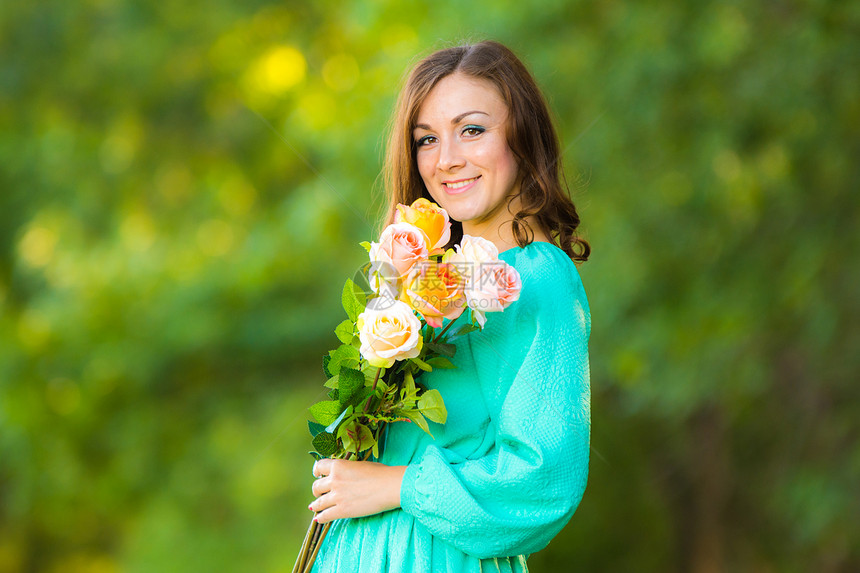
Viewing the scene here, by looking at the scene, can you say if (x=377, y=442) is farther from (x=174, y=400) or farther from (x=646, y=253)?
(x=174, y=400)

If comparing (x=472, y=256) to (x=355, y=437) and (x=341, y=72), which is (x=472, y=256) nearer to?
(x=355, y=437)

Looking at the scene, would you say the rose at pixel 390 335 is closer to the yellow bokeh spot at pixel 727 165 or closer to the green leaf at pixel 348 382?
the green leaf at pixel 348 382

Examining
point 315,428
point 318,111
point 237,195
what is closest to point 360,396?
point 315,428

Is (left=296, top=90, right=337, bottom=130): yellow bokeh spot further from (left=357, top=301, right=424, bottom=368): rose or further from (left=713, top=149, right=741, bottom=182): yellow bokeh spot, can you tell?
(left=357, top=301, right=424, bottom=368): rose

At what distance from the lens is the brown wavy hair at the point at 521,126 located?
5.71ft

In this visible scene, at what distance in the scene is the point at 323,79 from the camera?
594cm

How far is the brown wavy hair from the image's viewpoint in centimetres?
174

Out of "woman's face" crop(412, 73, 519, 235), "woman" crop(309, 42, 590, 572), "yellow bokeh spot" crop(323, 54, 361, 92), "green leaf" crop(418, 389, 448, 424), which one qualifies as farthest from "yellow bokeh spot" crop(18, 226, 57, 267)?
"green leaf" crop(418, 389, 448, 424)

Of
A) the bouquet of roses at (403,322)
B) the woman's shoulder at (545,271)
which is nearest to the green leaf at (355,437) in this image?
the bouquet of roses at (403,322)

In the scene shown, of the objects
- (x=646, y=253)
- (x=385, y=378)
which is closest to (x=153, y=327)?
(x=646, y=253)

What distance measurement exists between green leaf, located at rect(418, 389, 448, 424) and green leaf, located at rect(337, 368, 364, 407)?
0.11 m

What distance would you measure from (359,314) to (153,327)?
4.46m

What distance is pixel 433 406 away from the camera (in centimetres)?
151

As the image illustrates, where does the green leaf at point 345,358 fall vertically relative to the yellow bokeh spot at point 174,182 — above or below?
below
